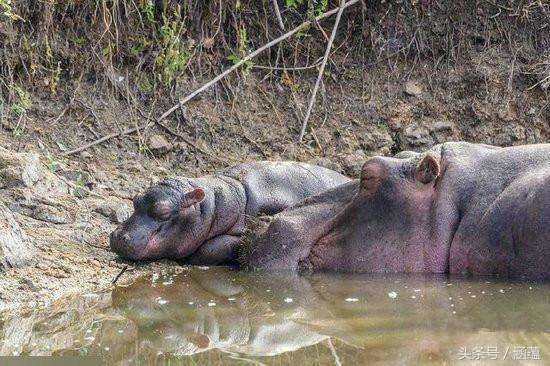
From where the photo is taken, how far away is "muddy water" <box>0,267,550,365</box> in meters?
3.72

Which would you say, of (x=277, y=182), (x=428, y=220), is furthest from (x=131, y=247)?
(x=428, y=220)

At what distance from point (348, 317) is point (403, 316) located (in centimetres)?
24

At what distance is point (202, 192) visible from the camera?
6.30 meters

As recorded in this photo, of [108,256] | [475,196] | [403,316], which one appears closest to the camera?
[403,316]

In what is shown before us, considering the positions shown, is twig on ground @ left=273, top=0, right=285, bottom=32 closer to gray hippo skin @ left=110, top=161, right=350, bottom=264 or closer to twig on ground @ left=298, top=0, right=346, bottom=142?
twig on ground @ left=298, top=0, right=346, bottom=142

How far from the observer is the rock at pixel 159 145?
317 inches

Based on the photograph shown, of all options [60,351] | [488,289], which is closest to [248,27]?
[488,289]

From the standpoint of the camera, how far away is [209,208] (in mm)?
6469

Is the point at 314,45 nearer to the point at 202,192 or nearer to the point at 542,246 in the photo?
the point at 202,192

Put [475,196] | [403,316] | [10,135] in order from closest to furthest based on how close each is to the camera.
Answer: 1. [403,316]
2. [475,196]
3. [10,135]

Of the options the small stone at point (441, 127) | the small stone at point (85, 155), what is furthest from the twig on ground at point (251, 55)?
the small stone at point (441, 127)

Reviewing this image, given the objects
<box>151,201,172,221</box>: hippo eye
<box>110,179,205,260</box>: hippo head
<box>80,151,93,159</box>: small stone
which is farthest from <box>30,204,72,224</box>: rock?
<box>80,151,93,159</box>: small stone

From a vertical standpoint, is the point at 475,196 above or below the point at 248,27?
below

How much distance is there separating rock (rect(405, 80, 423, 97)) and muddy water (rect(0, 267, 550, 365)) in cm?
390
